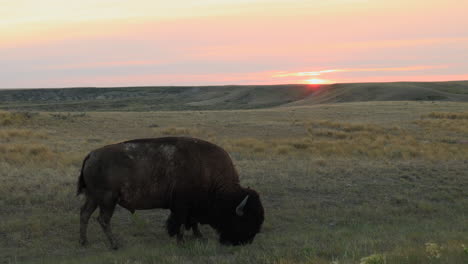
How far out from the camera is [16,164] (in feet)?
51.4

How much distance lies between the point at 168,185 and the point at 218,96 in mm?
129929

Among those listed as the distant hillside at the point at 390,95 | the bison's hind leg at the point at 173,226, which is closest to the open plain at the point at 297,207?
the bison's hind leg at the point at 173,226

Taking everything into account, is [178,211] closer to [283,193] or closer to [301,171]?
[283,193]

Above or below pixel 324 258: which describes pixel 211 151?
above

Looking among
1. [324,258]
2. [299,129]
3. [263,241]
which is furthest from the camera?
[299,129]

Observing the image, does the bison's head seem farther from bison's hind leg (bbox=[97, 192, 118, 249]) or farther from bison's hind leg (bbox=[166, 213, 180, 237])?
bison's hind leg (bbox=[97, 192, 118, 249])

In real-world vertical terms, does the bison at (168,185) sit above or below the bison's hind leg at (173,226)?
above

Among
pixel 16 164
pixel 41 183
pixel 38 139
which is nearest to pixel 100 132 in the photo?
pixel 38 139

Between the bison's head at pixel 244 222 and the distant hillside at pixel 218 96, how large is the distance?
75.1 m

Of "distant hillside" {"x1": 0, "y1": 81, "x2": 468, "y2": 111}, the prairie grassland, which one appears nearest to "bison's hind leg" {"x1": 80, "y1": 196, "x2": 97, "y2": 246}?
the prairie grassland

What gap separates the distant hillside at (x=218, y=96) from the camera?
91.5 m

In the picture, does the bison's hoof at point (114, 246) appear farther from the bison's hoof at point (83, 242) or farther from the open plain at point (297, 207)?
the bison's hoof at point (83, 242)

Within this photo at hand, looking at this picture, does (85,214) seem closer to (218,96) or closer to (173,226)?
(173,226)

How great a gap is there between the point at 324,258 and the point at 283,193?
6071 mm
